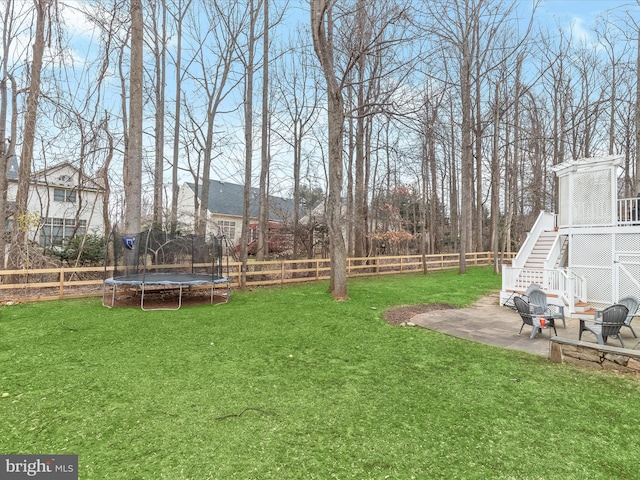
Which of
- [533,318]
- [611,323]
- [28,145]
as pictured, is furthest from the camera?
[28,145]

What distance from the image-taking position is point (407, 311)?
766 cm

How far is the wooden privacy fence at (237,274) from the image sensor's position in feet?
25.4

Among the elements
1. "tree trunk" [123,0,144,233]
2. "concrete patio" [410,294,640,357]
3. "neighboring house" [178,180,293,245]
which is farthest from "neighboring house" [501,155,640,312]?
"neighboring house" [178,180,293,245]

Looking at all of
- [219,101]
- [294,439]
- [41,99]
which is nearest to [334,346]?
[294,439]

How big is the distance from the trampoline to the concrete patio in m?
5.15

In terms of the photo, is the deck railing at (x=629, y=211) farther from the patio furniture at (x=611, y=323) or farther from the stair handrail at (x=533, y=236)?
the patio furniture at (x=611, y=323)

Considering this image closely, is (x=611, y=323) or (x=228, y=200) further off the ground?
(x=228, y=200)

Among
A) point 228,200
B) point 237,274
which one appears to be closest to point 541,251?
point 237,274

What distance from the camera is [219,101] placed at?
14.0 m

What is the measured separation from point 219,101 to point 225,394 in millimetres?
13498
